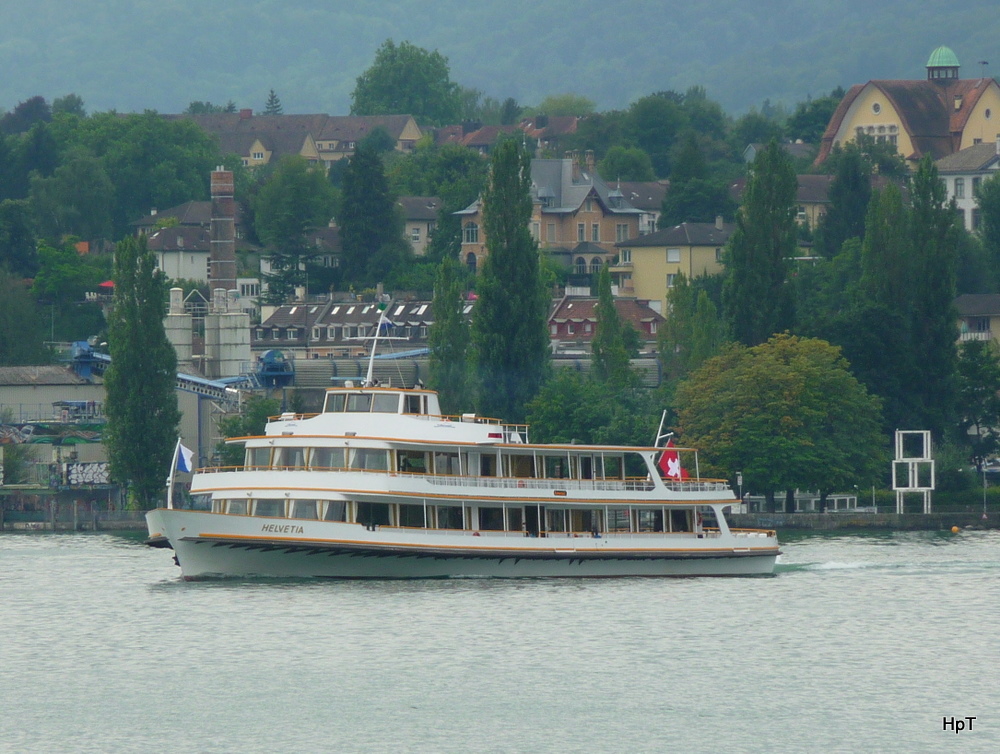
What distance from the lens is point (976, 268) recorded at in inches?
6117

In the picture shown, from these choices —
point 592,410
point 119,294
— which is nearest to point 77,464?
point 119,294

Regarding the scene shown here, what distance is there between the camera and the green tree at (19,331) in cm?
14262

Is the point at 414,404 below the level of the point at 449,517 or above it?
above

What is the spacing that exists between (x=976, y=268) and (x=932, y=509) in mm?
52578

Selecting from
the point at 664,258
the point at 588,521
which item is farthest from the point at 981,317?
the point at 588,521

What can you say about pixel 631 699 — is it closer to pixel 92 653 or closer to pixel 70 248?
pixel 92 653

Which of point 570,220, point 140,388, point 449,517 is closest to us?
point 449,517

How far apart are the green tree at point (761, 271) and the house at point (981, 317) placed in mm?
35378

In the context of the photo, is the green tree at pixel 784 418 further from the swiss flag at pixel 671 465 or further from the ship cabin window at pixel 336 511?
the ship cabin window at pixel 336 511

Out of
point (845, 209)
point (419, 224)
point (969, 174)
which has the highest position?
point (969, 174)

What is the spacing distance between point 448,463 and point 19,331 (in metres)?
79.0

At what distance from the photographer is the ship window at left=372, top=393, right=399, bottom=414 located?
70981 mm

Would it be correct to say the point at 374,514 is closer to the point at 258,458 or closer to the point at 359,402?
the point at 359,402

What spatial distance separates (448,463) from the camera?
7100 centimetres
